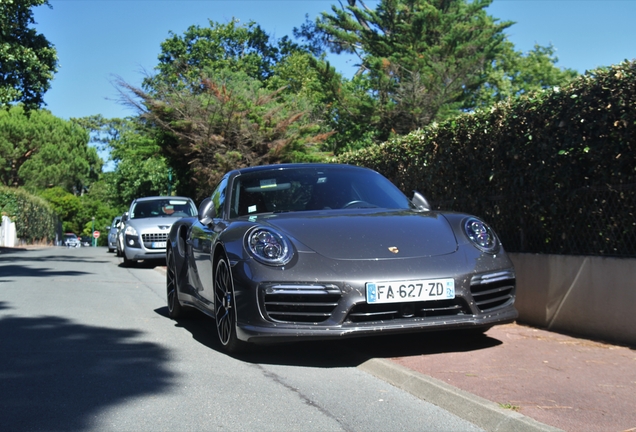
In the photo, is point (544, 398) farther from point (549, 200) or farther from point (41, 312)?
point (41, 312)

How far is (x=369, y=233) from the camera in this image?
534cm

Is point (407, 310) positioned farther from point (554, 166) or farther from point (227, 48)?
point (227, 48)

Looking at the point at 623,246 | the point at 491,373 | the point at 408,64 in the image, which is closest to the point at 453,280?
the point at 491,373

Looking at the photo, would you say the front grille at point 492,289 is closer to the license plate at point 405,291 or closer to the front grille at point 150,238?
the license plate at point 405,291

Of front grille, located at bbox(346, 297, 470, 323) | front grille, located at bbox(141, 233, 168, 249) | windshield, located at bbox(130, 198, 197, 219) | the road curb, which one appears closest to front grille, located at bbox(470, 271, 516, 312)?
front grille, located at bbox(346, 297, 470, 323)

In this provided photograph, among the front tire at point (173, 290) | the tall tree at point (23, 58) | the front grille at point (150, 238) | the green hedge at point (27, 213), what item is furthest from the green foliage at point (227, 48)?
the front tire at point (173, 290)

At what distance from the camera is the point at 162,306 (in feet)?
30.0

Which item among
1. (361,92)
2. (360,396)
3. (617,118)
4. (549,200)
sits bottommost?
(360,396)

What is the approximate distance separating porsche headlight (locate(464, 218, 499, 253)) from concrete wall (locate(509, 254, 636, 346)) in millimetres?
1047

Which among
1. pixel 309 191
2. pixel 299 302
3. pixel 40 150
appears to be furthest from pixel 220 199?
pixel 40 150

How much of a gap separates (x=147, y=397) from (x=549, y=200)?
3.95 meters

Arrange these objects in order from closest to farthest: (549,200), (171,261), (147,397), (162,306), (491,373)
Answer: (147,397) → (491,373) → (549,200) → (171,261) → (162,306)

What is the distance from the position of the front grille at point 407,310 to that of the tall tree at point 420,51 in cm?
2456

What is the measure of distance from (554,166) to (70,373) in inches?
168
